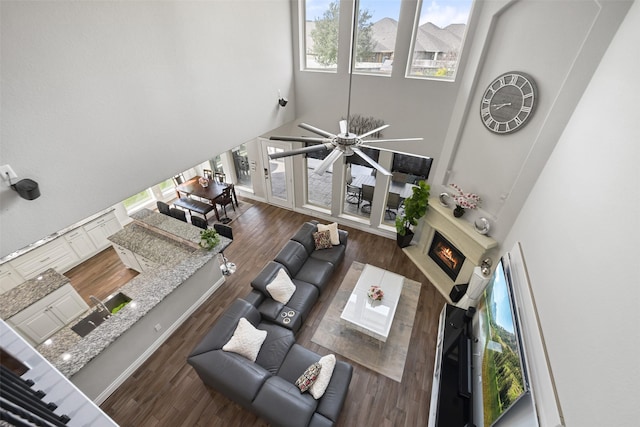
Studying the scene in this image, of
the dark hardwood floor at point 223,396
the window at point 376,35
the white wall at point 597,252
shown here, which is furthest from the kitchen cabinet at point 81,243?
the white wall at point 597,252

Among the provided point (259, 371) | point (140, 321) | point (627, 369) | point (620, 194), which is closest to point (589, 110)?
point (620, 194)

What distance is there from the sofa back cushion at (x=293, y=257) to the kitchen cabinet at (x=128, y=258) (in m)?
2.95

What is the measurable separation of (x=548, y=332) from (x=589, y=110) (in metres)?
2.17

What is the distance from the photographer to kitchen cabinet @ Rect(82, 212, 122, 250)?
5770 millimetres

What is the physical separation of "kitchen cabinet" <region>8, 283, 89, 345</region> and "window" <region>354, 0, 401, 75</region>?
21.6 ft

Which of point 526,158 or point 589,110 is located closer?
point 589,110

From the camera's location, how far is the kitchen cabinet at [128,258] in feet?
16.9

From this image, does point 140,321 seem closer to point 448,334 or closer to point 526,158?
point 448,334

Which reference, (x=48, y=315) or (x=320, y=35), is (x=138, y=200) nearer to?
(x=48, y=315)

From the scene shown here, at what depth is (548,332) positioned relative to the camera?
2.10 meters

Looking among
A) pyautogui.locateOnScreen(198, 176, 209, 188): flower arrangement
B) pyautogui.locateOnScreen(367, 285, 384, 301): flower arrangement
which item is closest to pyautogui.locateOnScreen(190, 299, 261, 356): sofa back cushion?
pyautogui.locateOnScreen(367, 285, 384, 301): flower arrangement

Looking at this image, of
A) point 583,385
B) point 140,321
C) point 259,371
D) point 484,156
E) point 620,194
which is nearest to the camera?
point 583,385

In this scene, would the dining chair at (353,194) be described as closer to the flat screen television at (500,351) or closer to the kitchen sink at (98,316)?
the flat screen television at (500,351)

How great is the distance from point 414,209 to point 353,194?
2475 millimetres
